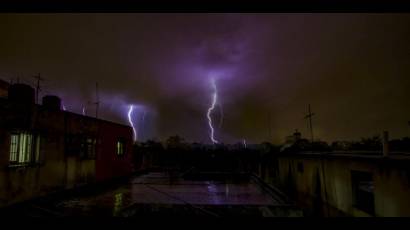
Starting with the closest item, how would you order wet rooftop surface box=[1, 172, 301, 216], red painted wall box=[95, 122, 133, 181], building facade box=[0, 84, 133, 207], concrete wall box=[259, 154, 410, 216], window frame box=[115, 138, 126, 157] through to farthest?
concrete wall box=[259, 154, 410, 216]
wet rooftop surface box=[1, 172, 301, 216]
building facade box=[0, 84, 133, 207]
red painted wall box=[95, 122, 133, 181]
window frame box=[115, 138, 126, 157]

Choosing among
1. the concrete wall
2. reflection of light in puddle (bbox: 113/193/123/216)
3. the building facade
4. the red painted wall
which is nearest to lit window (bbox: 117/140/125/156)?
the red painted wall

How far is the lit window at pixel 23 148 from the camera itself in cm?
820

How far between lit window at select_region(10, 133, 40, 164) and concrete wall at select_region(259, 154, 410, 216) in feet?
29.3

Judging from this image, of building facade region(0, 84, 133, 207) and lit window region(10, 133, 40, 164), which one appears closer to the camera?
building facade region(0, 84, 133, 207)

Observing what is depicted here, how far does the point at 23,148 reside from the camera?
28.6 feet

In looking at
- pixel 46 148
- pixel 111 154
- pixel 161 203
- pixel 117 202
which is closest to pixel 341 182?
pixel 161 203

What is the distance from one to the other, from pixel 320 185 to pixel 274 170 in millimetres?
7128

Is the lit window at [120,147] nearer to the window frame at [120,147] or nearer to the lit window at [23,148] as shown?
the window frame at [120,147]

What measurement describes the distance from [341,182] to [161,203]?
4873 millimetres

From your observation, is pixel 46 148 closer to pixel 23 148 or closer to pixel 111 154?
pixel 23 148

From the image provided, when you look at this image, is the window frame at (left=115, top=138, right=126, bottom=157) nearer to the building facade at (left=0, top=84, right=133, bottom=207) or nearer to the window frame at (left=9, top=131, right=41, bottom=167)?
the building facade at (left=0, top=84, right=133, bottom=207)

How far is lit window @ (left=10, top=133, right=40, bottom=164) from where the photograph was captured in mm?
8202
